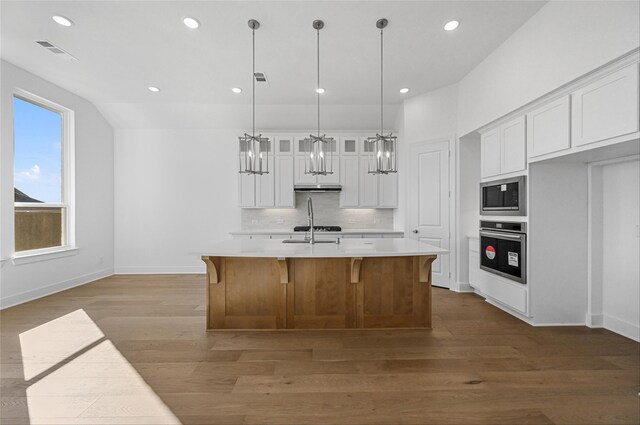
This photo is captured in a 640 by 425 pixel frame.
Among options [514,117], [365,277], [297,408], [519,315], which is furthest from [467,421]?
[514,117]

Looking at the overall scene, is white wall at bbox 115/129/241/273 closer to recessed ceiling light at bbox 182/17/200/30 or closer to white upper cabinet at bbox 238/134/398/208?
white upper cabinet at bbox 238/134/398/208

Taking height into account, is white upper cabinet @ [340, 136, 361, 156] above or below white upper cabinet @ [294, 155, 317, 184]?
above

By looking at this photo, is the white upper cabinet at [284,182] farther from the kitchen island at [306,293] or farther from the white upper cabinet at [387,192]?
the kitchen island at [306,293]

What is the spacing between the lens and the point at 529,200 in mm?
3104

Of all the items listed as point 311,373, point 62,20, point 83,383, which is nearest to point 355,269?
point 311,373

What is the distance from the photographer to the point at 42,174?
4414 mm

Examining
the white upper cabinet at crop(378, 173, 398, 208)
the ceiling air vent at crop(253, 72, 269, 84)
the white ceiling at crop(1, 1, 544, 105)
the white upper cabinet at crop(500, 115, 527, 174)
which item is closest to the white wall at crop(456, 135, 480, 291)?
the white upper cabinet at crop(500, 115, 527, 174)

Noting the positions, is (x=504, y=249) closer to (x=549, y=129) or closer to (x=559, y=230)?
(x=559, y=230)

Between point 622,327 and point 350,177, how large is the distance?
4030 mm

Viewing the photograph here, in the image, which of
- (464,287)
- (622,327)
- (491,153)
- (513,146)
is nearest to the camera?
(622,327)

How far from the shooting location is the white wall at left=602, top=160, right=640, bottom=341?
2.77 metres

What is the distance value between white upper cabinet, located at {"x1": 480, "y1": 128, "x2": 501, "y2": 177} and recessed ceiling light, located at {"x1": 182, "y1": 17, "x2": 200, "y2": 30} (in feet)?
11.6

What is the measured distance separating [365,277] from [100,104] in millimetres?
5477

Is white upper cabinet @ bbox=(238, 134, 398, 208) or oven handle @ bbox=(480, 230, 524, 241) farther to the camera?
white upper cabinet @ bbox=(238, 134, 398, 208)
